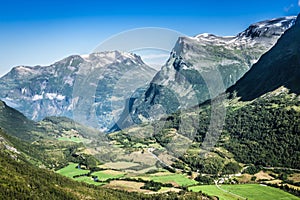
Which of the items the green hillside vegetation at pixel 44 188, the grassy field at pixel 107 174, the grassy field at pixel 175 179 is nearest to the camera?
the green hillside vegetation at pixel 44 188

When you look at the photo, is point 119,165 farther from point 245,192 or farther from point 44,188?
point 245,192

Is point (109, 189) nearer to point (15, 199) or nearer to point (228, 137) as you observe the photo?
point (15, 199)

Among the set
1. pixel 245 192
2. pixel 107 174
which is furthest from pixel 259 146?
pixel 107 174

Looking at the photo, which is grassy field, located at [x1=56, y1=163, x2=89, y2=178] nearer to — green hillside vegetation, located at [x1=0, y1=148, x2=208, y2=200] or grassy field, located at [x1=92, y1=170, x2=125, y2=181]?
grassy field, located at [x1=92, y1=170, x2=125, y2=181]

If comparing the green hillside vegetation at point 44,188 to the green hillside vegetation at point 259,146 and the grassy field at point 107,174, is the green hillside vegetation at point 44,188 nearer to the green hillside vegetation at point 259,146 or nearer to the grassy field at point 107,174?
the grassy field at point 107,174

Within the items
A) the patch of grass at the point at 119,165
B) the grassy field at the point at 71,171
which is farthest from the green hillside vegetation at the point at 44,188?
the patch of grass at the point at 119,165

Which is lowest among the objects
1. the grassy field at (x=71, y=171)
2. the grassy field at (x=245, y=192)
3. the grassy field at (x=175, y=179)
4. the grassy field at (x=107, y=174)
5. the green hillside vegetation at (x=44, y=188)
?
the grassy field at (x=71, y=171)

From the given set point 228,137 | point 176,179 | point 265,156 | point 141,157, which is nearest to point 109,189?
point 176,179
